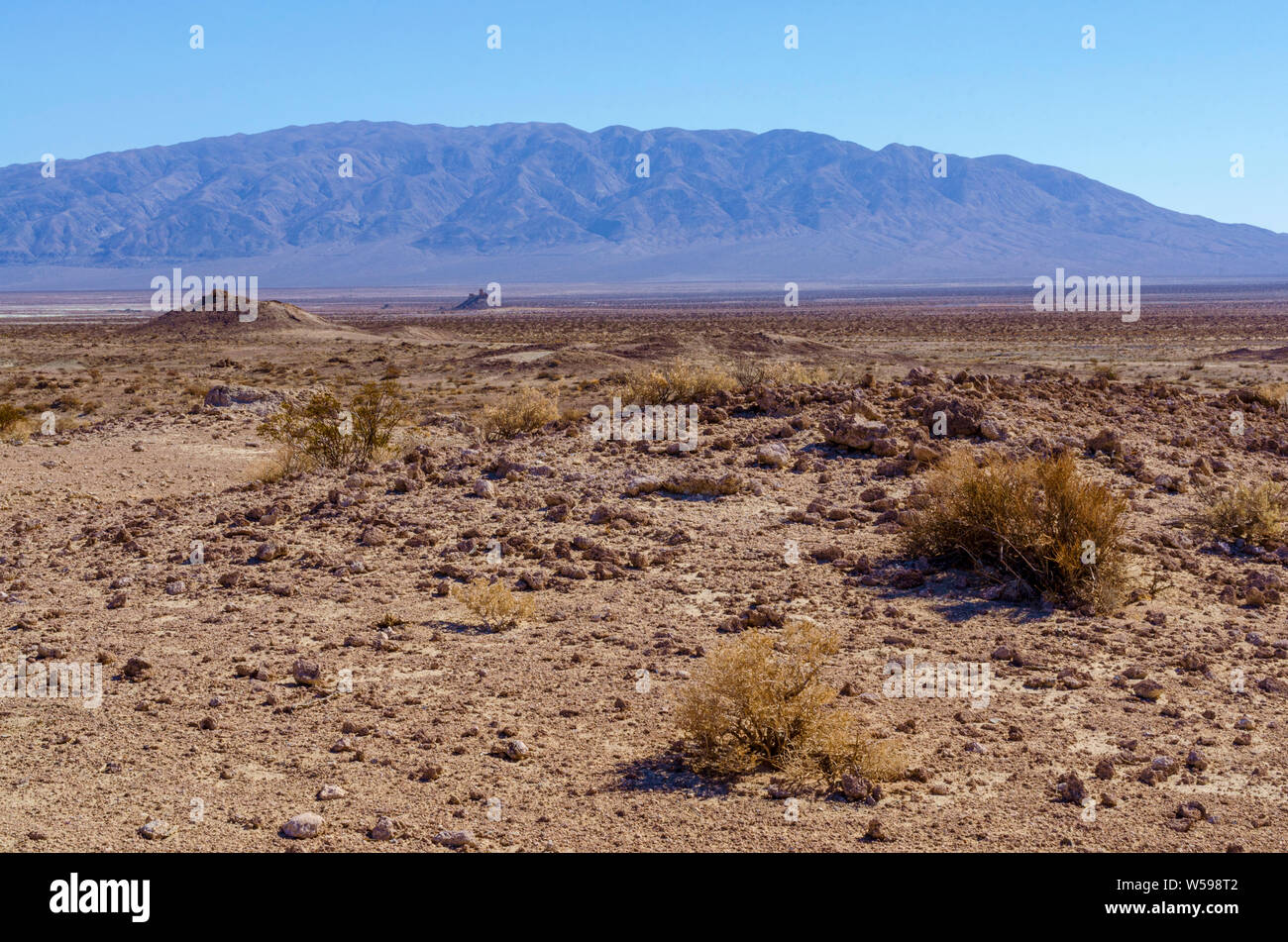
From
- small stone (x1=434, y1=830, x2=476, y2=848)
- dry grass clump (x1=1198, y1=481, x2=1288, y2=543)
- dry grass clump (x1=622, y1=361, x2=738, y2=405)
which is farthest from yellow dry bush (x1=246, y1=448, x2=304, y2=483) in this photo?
dry grass clump (x1=1198, y1=481, x2=1288, y2=543)

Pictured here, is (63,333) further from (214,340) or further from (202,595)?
(202,595)

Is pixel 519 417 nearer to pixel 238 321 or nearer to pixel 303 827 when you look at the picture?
pixel 303 827

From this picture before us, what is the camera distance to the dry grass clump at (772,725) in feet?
18.3

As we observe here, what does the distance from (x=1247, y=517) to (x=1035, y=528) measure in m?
2.61

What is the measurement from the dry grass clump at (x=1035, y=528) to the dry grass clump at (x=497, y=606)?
11.0 feet

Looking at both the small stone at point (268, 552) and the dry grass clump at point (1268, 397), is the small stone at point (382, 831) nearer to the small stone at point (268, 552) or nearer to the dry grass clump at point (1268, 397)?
the small stone at point (268, 552)

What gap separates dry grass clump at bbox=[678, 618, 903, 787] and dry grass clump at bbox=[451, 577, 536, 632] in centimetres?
235

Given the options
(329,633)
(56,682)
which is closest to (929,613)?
(329,633)

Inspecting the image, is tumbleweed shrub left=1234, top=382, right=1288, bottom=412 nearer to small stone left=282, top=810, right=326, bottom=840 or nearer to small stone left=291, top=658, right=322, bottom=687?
small stone left=291, top=658, right=322, bottom=687

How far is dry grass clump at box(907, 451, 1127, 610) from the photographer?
8250 millimetres

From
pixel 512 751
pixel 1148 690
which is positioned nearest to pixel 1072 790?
pixel 1148 690

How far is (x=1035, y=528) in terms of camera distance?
8.59 metres

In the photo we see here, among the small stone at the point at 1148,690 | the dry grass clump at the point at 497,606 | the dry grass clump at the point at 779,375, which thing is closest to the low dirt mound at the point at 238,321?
the dry grass clump at the point at 779,375

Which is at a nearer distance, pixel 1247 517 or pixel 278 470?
pixel 1247 517
